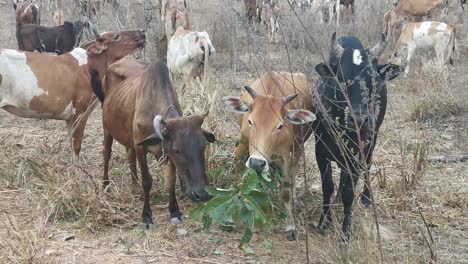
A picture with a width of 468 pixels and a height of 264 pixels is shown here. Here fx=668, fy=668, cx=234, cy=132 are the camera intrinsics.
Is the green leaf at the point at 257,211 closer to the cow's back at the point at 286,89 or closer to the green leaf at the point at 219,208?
the green leaf at the point at 219,208

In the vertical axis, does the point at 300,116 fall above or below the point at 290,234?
above

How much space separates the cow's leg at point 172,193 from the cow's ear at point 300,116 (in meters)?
1.04

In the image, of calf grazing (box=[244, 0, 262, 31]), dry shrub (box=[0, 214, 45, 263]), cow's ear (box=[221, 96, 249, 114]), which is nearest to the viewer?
dry shrub (box=[0, 214, 45, 263])

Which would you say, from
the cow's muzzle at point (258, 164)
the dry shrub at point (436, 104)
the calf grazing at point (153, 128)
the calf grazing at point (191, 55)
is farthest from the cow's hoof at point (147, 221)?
the dry shrub at point (436, 104)

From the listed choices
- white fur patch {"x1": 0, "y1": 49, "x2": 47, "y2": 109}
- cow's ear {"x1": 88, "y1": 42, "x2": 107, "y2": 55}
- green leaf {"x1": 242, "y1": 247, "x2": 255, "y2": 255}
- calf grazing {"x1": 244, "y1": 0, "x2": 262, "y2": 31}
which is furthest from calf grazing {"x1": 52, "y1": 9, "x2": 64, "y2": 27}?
green leaf {"x1": 242, "y1": 247, "x2": 255, "y2": 255}

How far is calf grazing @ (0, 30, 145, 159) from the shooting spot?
22.3 ft

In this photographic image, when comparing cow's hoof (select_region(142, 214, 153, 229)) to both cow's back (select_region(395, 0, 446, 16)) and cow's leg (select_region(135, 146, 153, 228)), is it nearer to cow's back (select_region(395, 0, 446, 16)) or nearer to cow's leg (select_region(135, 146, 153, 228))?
cow's leg (select_region(135, 146, 153, 228))

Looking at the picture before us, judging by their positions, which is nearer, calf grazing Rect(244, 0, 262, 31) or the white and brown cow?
the white and brown cow

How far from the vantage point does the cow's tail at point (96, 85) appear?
703cm

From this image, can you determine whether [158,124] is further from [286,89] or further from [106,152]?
[106,152]

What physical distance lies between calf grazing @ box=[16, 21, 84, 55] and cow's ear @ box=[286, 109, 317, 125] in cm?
712

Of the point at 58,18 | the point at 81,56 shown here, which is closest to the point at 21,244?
the point at 81,56

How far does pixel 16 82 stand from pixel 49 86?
0.33m

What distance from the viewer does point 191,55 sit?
934cm
